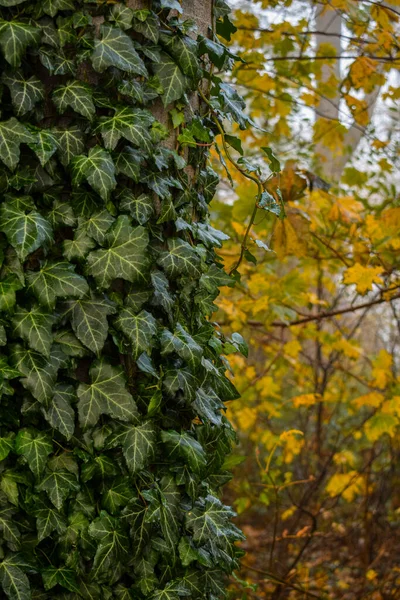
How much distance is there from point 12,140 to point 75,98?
18cm

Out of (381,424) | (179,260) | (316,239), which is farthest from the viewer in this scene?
(381,424)

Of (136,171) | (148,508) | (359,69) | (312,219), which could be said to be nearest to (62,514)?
(148,508)

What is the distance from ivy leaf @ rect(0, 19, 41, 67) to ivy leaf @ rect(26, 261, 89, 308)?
0.45 m

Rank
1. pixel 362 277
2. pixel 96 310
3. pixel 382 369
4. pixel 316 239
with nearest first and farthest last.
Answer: pixel 96 310 → pixel 362 277 → pixel 316 239 → pixel 382 369

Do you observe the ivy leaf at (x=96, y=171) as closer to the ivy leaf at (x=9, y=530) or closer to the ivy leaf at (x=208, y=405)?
the ivy leaf at (x=208, y=405)

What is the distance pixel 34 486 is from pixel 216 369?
0.55 metres

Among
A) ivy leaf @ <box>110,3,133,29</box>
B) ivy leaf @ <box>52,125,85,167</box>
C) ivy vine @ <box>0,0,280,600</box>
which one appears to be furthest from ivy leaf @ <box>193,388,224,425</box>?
ivy leaf @ <box>110,3,133,29</box>

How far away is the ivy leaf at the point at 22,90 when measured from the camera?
4.76 ft

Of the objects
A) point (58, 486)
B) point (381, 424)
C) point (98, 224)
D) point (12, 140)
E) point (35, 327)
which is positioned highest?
point (12, 140)

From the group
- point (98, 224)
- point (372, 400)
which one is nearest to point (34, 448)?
point (98, 224)

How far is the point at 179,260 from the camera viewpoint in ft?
5.30

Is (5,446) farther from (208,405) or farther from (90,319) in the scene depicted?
(208,405)

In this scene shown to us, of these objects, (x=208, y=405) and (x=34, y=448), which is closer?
(x=34, y=448)

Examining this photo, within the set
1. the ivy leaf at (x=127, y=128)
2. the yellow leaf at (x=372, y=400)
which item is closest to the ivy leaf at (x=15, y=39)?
the ivy leaf at (x=127, y=128)
